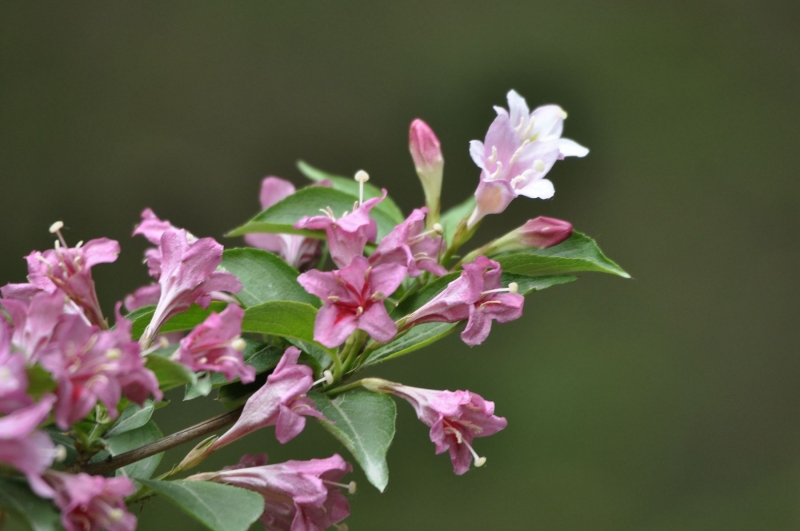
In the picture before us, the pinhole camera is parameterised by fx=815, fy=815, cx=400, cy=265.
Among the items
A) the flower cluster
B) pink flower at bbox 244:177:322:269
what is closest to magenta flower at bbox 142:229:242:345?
the flower cluster

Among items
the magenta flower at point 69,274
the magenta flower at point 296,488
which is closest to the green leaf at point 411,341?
the magenta flower at point 296,488

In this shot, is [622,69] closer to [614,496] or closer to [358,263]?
[614,496]

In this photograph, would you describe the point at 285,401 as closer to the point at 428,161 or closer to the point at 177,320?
the point at 177,320

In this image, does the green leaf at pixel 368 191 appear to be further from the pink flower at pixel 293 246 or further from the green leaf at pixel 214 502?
the green leaf at pixel 214 502

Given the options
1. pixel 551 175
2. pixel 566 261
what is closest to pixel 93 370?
pixel 566 261

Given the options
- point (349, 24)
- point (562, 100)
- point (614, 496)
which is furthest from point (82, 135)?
point (614, 496)

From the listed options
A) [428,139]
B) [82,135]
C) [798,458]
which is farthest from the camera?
[798,458]
